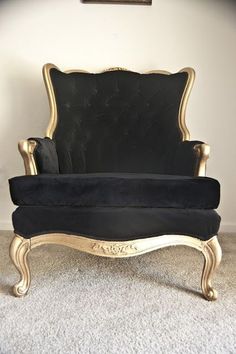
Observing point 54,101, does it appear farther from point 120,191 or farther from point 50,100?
point 120,191

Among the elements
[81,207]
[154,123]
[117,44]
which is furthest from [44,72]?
[81,207]

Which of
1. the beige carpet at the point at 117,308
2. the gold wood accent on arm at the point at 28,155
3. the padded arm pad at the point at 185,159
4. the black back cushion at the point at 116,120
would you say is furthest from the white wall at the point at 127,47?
the beige carpet at the point at 117,308

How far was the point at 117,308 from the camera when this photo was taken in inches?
40.0

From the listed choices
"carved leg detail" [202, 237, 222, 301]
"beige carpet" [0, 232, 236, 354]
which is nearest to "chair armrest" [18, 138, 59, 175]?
"beige carpet" [0, 232, 236, 354]

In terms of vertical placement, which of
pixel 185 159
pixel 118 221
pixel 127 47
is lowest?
pixel 118 221

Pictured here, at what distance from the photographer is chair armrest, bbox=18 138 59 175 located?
113 cm

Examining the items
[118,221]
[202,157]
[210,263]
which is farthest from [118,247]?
[202,157]

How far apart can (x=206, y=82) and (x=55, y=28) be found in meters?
0.91

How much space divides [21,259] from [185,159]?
2.52 feet

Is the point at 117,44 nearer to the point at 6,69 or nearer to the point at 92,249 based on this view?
the point at 6,69

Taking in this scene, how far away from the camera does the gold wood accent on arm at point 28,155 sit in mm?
1124

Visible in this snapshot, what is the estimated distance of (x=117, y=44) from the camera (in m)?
1.69

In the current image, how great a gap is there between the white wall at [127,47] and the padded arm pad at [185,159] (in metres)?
0.41

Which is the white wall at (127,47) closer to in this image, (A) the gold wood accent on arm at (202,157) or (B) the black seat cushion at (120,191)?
(A) the gold wood accent on arm at (202,157)
